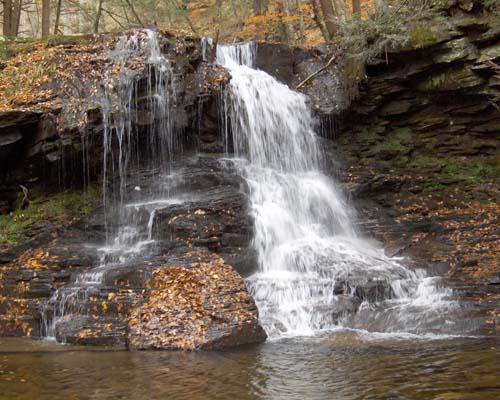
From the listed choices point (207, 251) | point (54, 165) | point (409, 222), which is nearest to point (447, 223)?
point (409, 222)

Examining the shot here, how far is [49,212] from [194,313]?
5.85m

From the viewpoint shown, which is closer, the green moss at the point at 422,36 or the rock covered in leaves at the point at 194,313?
the rock covered in leaves at the point at 194,313

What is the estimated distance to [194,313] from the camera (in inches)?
305

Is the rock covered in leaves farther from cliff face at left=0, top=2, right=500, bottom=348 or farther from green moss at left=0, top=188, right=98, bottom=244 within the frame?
green moss at left=0, top=188, right=98, bottom=244

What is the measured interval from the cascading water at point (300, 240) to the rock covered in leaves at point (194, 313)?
709mm

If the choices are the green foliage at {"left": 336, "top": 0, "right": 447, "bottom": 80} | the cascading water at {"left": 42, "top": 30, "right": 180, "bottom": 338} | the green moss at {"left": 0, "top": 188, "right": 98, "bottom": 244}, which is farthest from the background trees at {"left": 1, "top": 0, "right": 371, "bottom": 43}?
the green moss at {"left": 0, "top": 188, "right": 98, "bottom": 244}

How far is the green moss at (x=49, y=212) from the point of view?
11.3 m

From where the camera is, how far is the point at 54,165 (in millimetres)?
12266

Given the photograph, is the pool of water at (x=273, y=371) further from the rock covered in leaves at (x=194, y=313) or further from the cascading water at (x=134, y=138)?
the cascading water at (x=134, y=138)

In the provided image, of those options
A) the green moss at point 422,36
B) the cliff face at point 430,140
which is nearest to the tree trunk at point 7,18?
the cliff face at point 430,140

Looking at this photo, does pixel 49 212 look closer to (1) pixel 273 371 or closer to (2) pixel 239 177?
(2) pixel 239 177

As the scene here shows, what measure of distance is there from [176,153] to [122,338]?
6.53 metres

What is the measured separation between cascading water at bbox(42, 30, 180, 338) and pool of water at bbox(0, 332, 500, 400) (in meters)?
4.24

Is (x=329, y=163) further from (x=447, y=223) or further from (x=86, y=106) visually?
(x=86, y=106)
